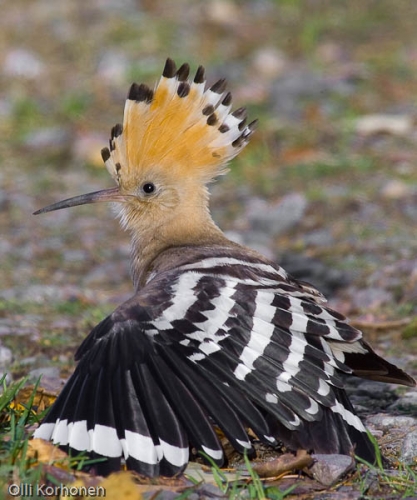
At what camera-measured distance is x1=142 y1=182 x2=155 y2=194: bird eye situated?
361 centimetres

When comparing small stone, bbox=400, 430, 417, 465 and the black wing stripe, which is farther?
small stone, bbox=400, 430, 417, 465

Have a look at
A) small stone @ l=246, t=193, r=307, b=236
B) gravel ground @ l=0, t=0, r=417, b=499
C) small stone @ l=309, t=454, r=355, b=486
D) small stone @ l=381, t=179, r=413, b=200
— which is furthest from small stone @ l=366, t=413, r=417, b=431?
small stone @ l=381, t=179, r=413, b=200

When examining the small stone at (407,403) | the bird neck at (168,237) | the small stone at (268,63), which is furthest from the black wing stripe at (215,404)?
the small stone at (268,63)

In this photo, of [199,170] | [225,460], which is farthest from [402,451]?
[199,170]

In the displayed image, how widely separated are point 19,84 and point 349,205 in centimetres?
288

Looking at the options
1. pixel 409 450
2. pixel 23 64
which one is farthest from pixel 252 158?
pixel 409 450

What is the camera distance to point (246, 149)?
6.06 meters

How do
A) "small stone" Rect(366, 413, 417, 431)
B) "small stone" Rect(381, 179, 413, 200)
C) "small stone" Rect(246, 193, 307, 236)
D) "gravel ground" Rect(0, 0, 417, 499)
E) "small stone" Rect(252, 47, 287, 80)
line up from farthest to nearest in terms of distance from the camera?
"small stone" Rect(252, 47, 287, 80), "small stone" Rect(381, 179, 413, 200), "small stone" Rect(246, 193, 307, 236), "gravel ground" Rect(0, 0, 417, 499), "small stone" Rect(366, 413, 417, 431)

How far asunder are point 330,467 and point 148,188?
4.77 ft

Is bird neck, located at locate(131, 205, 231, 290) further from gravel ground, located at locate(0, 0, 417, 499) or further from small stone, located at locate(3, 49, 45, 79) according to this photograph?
small stone, located at locate(3, 49, 45, 79)

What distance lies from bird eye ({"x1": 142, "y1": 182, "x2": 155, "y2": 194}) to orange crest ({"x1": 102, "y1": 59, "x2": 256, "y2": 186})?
0.06m

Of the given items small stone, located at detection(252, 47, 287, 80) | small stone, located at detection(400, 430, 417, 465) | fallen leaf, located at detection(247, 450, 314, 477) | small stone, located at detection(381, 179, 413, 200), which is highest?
small stone, located at detection(252, 47, 287, 80)

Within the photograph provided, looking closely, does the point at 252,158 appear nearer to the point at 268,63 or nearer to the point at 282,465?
the point at 268,63

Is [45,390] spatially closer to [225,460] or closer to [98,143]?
[225,460]
